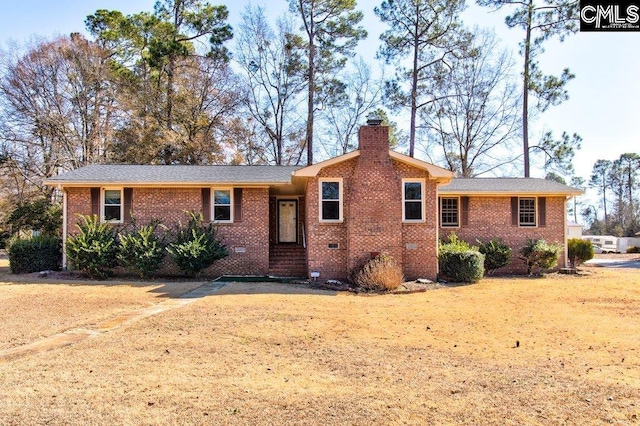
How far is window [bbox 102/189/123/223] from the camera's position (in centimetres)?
1582

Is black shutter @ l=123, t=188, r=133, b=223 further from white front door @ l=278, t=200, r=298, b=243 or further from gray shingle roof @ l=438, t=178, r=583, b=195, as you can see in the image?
gray shingle roof @ l=438, t=178, r=583, b=195

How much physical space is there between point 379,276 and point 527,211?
881 cm

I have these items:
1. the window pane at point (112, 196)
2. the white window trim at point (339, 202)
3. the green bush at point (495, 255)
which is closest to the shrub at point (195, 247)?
the window pane at point (112, 196)

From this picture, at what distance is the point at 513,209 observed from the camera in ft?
57.4

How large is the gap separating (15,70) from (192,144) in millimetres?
10949

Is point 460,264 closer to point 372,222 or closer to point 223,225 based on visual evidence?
point 372,222

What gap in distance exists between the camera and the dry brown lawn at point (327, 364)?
12.8 feet

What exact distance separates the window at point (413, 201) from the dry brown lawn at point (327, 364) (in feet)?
15.1

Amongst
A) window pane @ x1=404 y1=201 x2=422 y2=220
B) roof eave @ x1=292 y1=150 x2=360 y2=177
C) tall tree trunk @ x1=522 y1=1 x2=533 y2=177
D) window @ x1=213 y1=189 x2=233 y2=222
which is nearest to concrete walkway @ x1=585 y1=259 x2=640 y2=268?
tall tree trunk @ x1=522 y1=1 x2=533 y2=177

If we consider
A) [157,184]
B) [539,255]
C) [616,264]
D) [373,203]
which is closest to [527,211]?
[539,255]

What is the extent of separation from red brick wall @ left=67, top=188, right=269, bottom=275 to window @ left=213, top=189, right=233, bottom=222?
0.38 m

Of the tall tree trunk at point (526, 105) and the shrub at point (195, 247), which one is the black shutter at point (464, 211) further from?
the tall tree trunk at point (526, 105)

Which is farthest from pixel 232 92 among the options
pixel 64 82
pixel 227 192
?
pixel 227 192

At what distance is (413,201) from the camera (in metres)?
14.3
